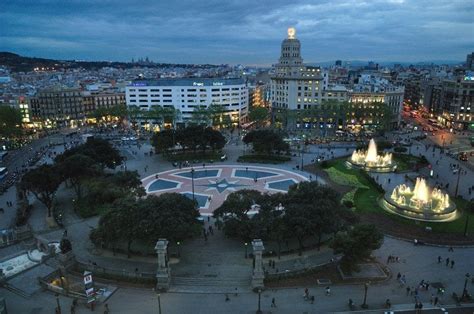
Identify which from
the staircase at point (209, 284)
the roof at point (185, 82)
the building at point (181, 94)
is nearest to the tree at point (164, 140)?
the building at point (181, 94)

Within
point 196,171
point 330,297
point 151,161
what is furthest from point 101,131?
point 330,297

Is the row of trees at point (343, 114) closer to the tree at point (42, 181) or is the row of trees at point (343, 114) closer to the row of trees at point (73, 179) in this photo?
the row of trees at point (73, 179)

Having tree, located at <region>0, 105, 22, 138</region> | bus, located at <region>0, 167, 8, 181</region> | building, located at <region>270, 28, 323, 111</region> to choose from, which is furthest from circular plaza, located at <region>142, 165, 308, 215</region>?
tree, located at <region>0, 105, 22, 138</region>

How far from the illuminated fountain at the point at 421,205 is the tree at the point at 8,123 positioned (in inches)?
4050

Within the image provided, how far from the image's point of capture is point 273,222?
40969 mm

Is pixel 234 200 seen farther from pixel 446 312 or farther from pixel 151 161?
pixel 151 161

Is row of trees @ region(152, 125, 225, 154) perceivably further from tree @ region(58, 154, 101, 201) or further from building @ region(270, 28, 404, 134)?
building @ region(270, 28, 404, 134)

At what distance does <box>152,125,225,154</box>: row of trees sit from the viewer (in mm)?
85062

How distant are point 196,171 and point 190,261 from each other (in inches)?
1485

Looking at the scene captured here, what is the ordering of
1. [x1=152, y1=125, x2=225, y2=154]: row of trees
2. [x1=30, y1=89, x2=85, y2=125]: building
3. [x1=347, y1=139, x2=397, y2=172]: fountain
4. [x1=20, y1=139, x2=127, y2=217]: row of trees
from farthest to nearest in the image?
[x1=30, y1=89, x2=85, y2=125]: building, [x1=152, y1=125, x2=225, y2=154]: row of trees, [x1=347, y1=139, x2=397, y2=172]: fountain, [x1=20, y1=139, x2=127, y2=217]: row of trees

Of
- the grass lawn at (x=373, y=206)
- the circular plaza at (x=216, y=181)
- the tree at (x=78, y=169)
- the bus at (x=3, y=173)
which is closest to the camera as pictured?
the grass lawn at (x=373, y=206)

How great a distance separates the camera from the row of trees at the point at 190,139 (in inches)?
3349

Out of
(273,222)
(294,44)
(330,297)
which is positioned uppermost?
(294,44)

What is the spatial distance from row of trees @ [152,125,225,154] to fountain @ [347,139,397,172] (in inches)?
1230
